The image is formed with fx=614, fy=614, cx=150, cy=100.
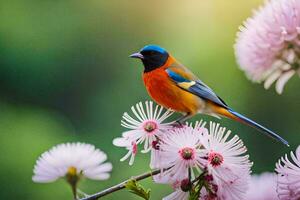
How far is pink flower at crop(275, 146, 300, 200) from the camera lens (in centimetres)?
43

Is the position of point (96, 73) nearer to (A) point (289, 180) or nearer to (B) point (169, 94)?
(B) point (169, 94)

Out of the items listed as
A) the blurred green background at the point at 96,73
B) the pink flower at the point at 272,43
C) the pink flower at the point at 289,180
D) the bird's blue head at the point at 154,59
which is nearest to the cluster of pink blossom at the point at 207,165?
the pink flower at the point at 289,180

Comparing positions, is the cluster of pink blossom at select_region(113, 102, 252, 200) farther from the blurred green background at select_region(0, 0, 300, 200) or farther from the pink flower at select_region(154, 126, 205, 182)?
the blurred green background at select_region(0, 0, 300, 200)

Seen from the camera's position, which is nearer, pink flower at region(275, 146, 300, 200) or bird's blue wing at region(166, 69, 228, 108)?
pink flower at region(275, 146, 300, 200)

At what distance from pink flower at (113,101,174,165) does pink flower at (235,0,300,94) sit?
0.13m

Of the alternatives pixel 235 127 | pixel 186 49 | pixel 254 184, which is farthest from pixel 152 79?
pixel 186 49

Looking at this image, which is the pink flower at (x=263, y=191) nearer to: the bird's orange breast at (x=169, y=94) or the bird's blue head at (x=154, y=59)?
the bird's orange breast at (x=169, y=94)

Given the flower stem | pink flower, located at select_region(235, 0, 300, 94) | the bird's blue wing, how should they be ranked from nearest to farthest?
1. the flower stem
2. pink flower, located at select_region(235, 0, 300, 94)
3. the bird's blue wing

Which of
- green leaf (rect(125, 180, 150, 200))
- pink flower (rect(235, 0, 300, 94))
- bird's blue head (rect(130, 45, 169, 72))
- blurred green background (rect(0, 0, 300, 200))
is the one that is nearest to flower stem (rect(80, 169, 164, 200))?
green leaf (rect(125, 180, 150, 200))

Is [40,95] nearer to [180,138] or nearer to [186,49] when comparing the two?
[186,49]

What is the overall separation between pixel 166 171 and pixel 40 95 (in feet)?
8.83

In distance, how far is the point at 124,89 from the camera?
2.95 metres

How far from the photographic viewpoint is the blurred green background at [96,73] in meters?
2.70

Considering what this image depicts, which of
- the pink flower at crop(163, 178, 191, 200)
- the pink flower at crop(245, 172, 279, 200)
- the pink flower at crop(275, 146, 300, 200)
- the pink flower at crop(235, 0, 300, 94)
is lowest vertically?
the pink flower at crop(275, 146, 300, 200)
